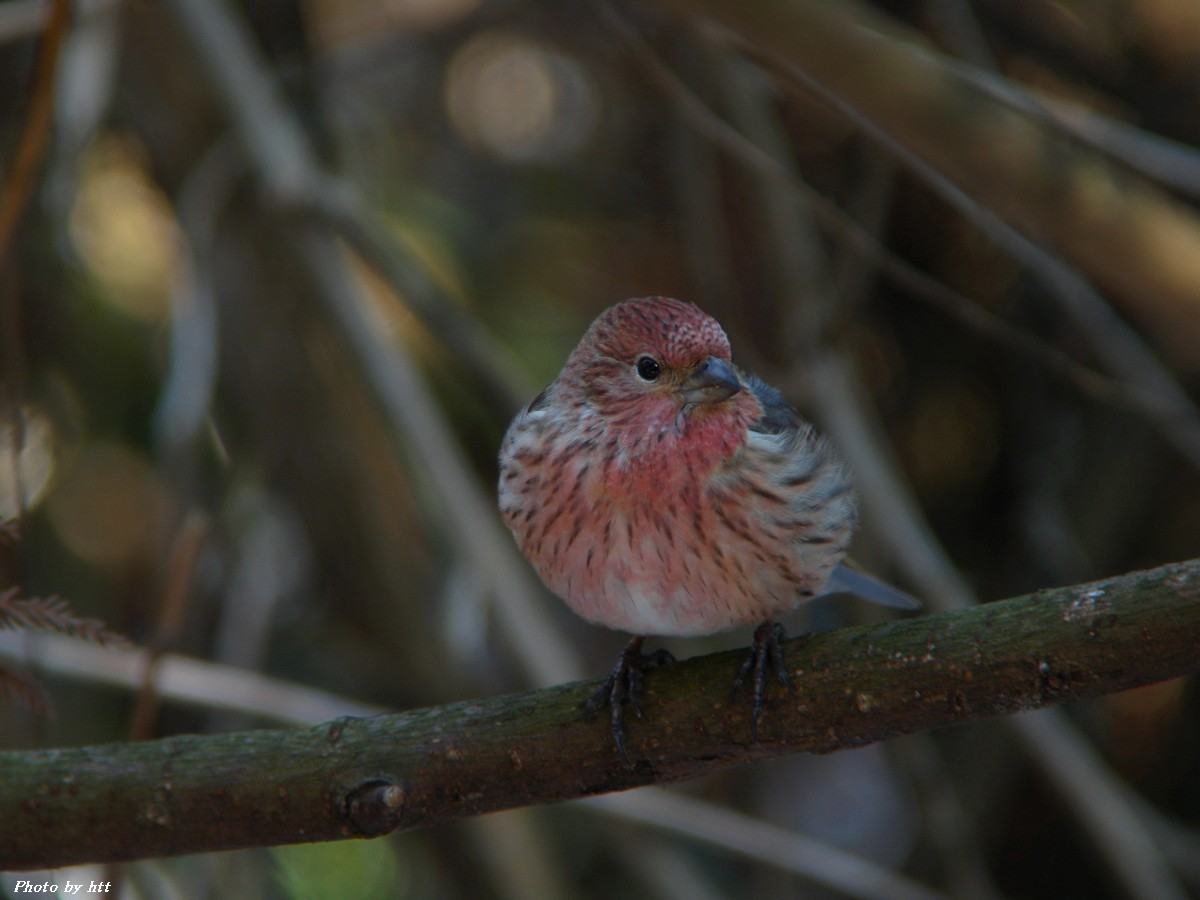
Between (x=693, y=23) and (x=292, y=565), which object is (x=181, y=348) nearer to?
(x=292, y=565)

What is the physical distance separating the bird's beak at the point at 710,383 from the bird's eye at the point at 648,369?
8 cm

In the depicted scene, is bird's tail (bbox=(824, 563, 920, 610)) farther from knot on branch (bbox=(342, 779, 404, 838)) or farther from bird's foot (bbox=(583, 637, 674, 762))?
knot on branch (bbox=(342, 779, 404, 838))

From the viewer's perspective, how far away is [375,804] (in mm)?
2340

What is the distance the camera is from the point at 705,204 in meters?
4.69

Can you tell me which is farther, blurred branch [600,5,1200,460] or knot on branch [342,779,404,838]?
blurred branch [600,5,1200,460]

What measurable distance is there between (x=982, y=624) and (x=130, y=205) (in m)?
3.88

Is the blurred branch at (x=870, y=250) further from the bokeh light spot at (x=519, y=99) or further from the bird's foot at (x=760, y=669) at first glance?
the bokeh light spot at (x=519, y=99)

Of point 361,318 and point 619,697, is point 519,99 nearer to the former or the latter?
point 361,318

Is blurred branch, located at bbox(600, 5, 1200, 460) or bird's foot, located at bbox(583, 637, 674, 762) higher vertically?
blurred branch, located at bbox(600, 5, 1200, 460)

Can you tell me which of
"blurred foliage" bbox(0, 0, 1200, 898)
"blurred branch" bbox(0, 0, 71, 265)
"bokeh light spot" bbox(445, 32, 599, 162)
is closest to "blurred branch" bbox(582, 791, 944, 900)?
"blurred foliage" bbox(0, 0, 1200, 898)

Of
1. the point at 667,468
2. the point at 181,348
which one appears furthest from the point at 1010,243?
the point at 181,348

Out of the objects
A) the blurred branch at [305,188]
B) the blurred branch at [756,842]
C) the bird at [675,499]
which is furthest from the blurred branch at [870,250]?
the blurred branch at [756,842]

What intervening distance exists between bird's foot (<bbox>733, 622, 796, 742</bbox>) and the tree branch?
18 millimetres

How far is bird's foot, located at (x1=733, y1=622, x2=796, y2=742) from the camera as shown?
2.34m
